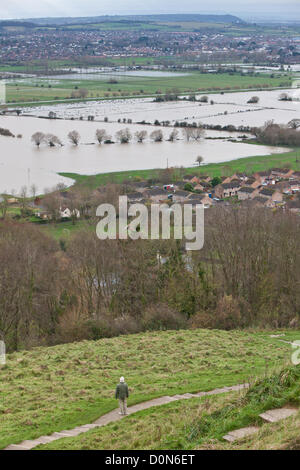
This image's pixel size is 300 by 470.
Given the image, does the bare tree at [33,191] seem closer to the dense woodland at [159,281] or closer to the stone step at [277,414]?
the dense woodland at [159,281]

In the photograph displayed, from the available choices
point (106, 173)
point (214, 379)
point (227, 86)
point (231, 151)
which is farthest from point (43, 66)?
point (214, 379)

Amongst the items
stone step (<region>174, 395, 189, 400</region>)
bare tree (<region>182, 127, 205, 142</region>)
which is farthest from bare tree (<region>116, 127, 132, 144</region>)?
stone step (<region>174, 395, 189, 400</region>)

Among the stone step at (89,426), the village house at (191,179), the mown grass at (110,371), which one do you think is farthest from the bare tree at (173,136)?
the stone step at (89,426)

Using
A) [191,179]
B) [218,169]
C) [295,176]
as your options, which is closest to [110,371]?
[191,179]

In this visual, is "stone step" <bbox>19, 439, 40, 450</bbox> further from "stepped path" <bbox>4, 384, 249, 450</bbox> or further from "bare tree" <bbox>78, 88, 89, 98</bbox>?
"bare tree" <bbox>78, 88, 89, 98</bbox>
